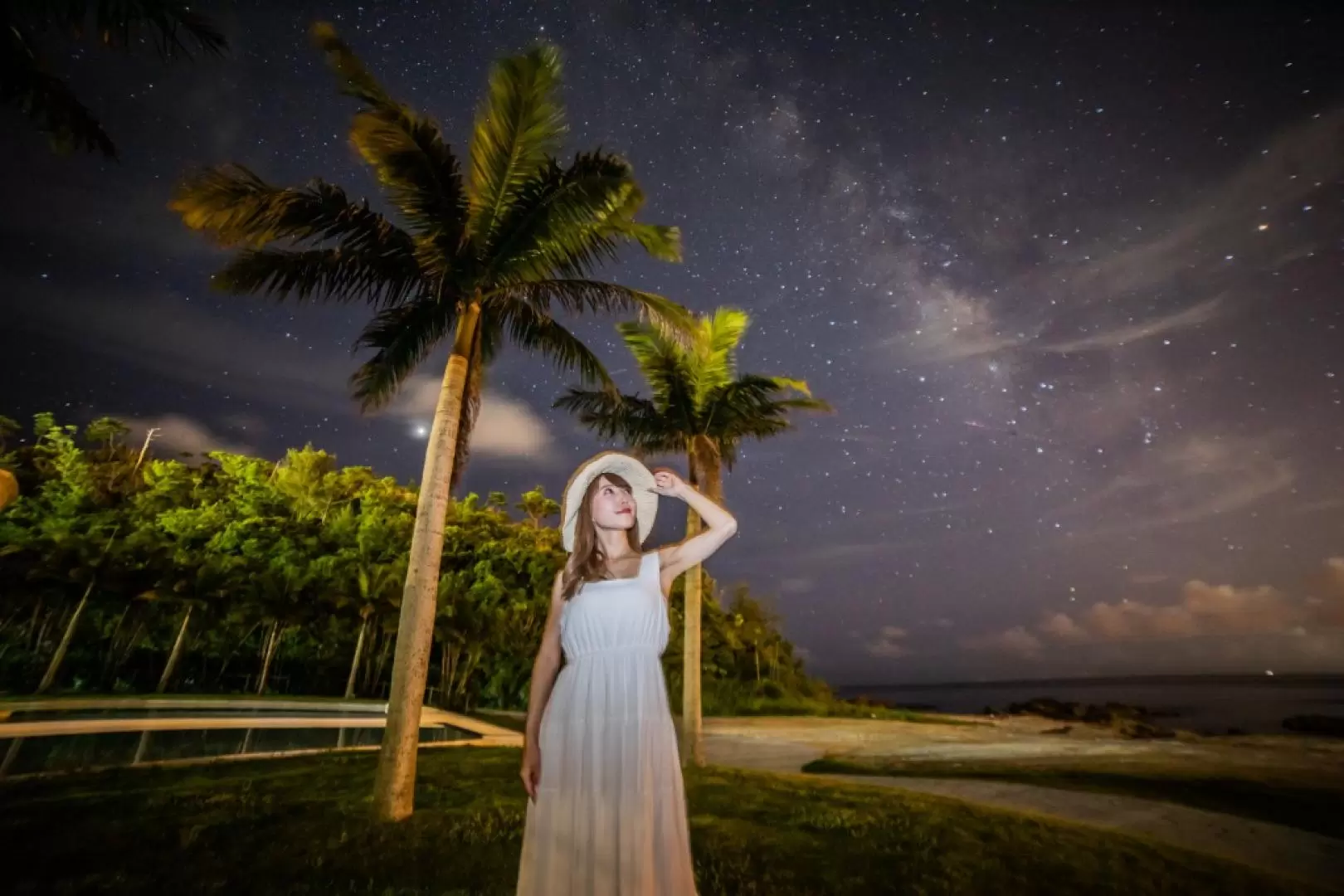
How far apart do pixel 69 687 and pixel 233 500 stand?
12378mm

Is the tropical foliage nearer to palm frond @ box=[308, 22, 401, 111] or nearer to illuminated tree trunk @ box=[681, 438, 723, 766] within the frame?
illuminated tree trunk @ box=[681, 438, 723, 766]

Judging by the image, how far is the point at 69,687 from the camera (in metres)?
31.6

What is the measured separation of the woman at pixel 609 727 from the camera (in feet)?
9.55

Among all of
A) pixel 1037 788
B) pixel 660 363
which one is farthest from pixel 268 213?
pixel 1037 788

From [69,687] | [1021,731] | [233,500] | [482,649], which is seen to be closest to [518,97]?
[1021,731]

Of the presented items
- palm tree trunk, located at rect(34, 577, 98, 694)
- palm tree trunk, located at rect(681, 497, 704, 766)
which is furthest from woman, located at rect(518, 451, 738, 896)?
palm tree trunk, located at rect(34, 577, 98, 694)

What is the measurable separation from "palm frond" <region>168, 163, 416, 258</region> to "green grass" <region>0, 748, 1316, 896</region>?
22.6ft

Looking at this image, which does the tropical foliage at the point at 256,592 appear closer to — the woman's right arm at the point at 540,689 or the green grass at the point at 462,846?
the green grass at the point at 462,846

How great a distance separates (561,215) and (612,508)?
6222 millimetres

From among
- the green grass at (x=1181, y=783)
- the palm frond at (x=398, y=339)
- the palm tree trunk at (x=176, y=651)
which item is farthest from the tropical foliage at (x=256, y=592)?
the palm frond at (x=398, y=339)

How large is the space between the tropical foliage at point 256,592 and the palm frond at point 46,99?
878 inches

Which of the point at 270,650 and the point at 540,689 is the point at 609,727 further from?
the point at 270,650

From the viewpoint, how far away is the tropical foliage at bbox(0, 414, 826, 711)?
27672mm

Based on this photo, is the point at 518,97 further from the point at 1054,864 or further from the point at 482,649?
the point at 482,649
